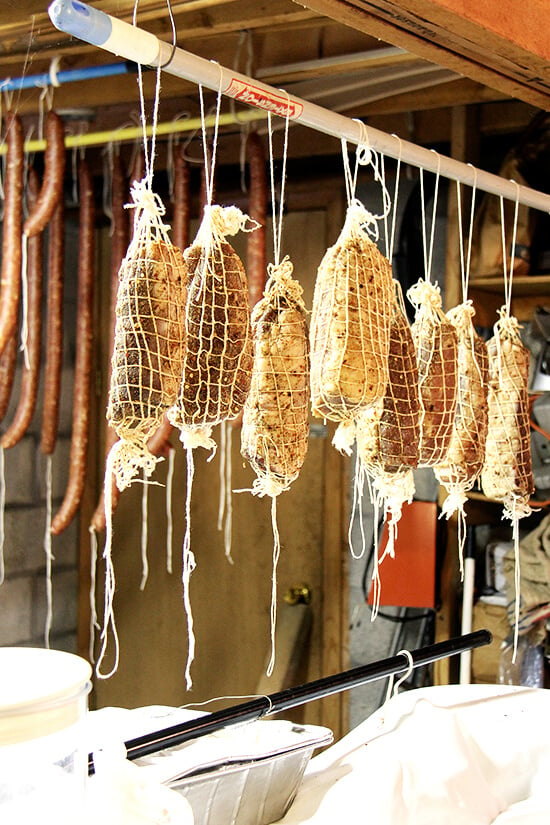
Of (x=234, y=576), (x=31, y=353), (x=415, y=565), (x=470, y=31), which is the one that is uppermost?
(x=470, y=31)

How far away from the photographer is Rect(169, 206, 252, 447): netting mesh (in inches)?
58.8

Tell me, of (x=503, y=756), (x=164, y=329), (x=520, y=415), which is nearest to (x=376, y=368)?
(x=164, y=329)

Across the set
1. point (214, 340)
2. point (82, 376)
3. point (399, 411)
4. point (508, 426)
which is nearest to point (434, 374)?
point (399, 411)

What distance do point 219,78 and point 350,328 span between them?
17.2 inches

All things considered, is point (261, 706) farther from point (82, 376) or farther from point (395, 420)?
point (82, 376)

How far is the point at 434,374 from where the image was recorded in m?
1.83

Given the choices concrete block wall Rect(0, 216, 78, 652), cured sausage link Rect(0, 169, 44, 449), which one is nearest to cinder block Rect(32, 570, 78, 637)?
concrete block wall Rect(0, 216, 78, 652)

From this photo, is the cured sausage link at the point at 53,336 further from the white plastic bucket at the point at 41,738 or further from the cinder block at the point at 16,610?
the white plastic bucket at the point at 41,738

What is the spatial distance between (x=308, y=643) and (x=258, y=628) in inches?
9.1

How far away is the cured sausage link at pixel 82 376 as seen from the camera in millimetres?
2781

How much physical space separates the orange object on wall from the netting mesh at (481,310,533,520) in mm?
1038

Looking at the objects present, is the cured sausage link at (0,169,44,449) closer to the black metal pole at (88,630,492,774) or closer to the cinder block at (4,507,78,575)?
the cinder block at (4,507,78,575)

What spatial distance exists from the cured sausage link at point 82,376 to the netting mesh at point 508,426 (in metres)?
1.24

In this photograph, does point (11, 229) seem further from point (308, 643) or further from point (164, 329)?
point (308, 643)
